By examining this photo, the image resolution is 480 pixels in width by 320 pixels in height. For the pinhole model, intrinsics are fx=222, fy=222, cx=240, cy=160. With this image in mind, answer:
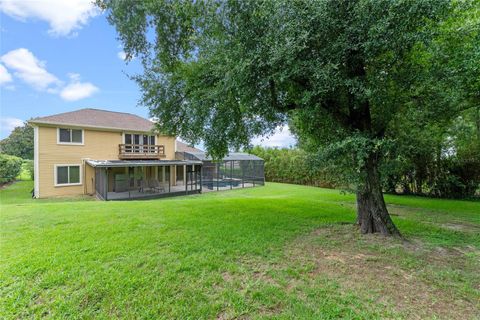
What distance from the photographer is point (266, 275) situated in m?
3.05

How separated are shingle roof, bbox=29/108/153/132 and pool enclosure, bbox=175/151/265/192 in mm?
3921

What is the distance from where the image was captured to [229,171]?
63.3 feet

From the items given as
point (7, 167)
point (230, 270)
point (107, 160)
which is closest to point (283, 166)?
point (107, 160)

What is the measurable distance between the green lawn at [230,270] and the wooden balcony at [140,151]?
34.6 ft

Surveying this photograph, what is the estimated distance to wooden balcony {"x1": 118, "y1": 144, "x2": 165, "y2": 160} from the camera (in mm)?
15506

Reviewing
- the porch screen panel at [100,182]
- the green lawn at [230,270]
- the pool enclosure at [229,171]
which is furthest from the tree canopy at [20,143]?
the green lawn at [230,270]

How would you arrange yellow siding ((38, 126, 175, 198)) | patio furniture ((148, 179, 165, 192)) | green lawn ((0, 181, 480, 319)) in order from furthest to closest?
patio furniture ((148, 179, 165, 192))
yellow siding ((38, 126, 175, 198))
green lawn ((0, 181, 480, 319))

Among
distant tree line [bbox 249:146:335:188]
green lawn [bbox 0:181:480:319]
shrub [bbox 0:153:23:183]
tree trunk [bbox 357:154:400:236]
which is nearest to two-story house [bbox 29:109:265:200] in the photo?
distant tree line [bbox 249:146:335:188]

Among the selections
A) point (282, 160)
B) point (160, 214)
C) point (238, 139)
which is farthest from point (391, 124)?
point (282, 160)

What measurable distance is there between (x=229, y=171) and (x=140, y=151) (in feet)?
23.7

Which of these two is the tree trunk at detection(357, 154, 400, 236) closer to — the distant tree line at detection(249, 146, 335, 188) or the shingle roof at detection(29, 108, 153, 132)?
the distant tree line at detection(249, 146, 335, 188)

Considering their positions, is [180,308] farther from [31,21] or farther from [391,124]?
[31,21]

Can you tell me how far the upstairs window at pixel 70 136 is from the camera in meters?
13.5

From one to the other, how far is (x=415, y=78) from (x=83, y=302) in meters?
5.76
